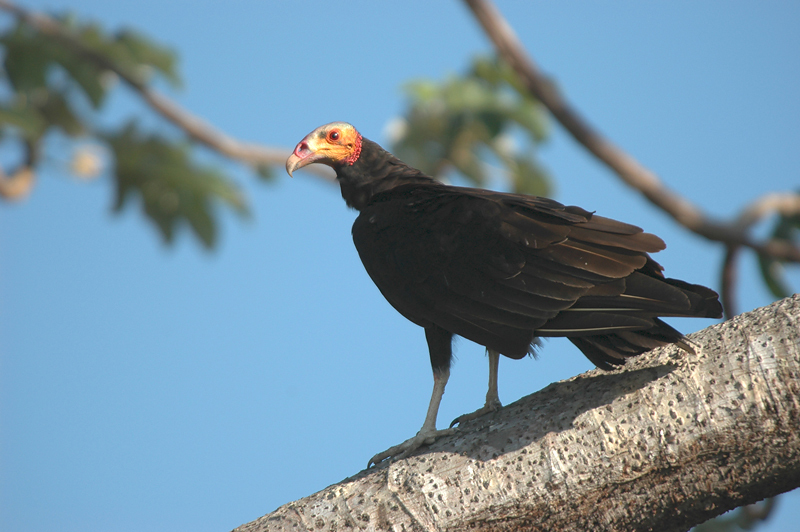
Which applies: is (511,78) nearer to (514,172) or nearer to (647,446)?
(514,172)

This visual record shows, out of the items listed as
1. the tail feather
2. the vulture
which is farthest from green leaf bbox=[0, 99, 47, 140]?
the tail feather

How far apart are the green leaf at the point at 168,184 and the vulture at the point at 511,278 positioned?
4242 millimetres

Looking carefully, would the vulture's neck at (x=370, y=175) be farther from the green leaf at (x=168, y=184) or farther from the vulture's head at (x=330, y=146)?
the green leaf at (x=168, y=184)

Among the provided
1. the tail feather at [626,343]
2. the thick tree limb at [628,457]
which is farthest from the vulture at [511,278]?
the thick tree limb at [628,457]

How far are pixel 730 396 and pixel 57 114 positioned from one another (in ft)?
27.3

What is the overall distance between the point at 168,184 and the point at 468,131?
361 centimetres

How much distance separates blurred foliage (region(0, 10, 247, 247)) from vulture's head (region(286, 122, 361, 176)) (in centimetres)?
330

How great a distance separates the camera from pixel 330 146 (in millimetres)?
4191

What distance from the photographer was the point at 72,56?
285 inches

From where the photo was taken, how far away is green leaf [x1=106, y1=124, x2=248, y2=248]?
7.35m

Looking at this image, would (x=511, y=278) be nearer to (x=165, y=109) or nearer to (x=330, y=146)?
(x=330, y=146)

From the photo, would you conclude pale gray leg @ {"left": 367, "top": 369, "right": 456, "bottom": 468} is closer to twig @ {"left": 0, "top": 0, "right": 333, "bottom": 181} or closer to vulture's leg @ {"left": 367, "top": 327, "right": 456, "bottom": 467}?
vulture's leg @ {"left": 367, "top": 327, "right": 456, "bottom": 467}

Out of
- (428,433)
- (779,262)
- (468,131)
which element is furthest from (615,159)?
(468,131)

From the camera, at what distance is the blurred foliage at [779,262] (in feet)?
13.3
